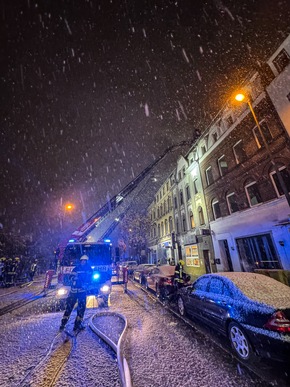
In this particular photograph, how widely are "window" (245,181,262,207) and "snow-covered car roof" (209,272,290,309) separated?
893cm

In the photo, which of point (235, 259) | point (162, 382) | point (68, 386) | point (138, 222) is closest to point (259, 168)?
point (235, 259)

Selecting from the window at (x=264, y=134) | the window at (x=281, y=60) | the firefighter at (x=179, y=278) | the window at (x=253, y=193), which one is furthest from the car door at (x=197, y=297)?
the window at (x=281, y=60)

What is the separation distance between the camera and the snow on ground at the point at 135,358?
2997 millimetres

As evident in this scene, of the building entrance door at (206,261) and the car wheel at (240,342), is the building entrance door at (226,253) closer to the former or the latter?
the building entrance door at (206,261)

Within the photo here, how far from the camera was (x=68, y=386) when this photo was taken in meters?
2.84

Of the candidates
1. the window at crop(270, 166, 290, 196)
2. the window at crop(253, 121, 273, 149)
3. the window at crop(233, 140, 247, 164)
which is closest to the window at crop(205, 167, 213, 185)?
the window at crop(233, 140, 247, 164)

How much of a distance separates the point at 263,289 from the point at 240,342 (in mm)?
1209

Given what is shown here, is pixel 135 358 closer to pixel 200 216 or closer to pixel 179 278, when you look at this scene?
pixel 179 278

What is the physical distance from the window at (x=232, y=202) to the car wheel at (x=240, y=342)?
11.4 m

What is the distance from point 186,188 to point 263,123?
1140cm

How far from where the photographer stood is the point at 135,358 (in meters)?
3.66

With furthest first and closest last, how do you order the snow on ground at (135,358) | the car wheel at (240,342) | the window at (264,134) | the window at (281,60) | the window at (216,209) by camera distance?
the window at (216,209), the window at (264,134), the window at (281,60), the car wheel at (240,342), the snow on ground at (135,358)

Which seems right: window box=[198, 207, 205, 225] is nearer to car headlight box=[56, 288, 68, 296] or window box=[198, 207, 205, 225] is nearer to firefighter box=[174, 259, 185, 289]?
firefighter box=[174, 259, 185, 289]

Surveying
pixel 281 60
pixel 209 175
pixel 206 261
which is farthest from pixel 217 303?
pixel 209 175
